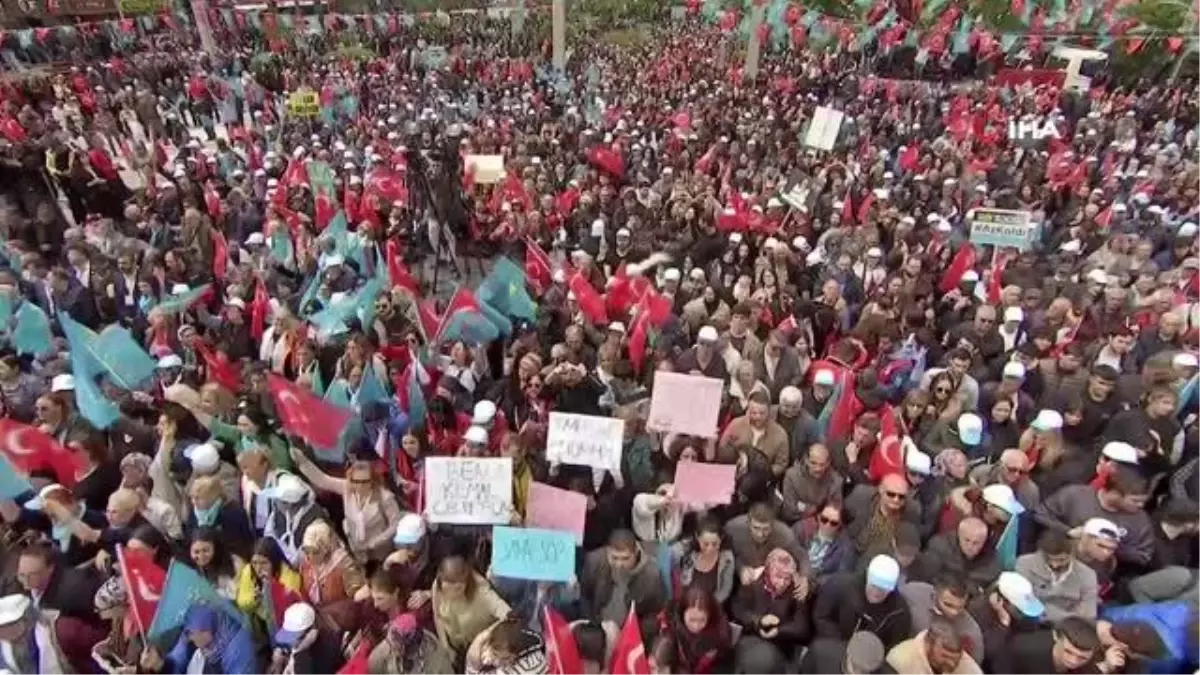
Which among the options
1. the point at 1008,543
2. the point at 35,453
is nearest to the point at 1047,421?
the point at 1008,543

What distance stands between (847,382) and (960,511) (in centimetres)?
135

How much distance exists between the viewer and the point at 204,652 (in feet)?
11.4

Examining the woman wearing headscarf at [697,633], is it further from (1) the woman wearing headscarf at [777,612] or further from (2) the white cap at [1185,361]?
(2) the white cap at [1185,361]

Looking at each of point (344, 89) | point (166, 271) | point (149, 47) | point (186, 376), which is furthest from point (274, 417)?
point (149, 47)

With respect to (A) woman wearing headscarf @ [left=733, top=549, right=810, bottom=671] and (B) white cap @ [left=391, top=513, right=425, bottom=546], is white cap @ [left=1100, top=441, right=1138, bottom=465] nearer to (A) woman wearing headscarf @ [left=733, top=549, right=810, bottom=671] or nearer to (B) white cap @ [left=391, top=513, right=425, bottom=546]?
(A) woman wearing headscarf @ [left=733, top=549, right=810, bottom=671]

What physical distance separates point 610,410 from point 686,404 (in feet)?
2.53

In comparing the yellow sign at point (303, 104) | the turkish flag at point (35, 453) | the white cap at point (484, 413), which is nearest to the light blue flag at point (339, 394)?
A: the white cap at point (484, 413)

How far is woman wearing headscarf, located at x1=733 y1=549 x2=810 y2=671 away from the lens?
365 centimetres

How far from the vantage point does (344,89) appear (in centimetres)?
1758

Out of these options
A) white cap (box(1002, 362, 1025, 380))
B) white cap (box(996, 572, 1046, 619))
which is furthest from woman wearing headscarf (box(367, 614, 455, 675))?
white cap (box(1002, 362, 1025, 380))

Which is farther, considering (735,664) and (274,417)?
(274,417)

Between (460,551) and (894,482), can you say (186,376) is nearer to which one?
(460,551)

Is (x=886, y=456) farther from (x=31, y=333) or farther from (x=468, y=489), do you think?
(x=31, y=333)

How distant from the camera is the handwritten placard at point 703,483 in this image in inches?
168
